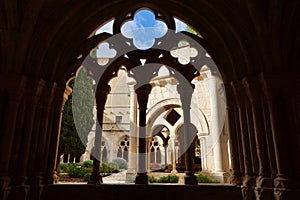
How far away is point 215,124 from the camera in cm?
850

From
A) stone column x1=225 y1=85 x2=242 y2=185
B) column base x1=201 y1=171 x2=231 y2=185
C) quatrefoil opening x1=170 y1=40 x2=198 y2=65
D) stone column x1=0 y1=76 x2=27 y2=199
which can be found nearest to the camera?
stone column x1=0 y1=76 x2=27 y2=199

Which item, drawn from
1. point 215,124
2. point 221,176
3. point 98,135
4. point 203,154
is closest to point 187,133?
point 98,135

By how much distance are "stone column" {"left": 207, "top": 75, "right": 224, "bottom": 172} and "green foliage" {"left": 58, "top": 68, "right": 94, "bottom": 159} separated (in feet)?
16.3

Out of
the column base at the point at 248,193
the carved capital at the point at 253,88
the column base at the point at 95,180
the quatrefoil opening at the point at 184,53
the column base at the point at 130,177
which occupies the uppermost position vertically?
the quatrefoil opening at the point at 184,53

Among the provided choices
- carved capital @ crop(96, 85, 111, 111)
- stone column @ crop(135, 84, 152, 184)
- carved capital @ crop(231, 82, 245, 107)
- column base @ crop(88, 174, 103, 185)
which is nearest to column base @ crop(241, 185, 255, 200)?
carved capital @ crop(231, 82, 245, 107)

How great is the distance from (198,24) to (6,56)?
3311mm

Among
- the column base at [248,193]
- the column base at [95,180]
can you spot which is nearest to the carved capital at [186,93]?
the column base at [248,193]

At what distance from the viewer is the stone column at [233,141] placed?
364 centimetres

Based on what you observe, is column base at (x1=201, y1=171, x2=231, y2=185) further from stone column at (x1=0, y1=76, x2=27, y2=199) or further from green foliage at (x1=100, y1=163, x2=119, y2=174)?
stone column at (x1=0, y1=76, x2=27, y2=199)

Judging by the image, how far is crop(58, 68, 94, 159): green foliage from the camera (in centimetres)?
809

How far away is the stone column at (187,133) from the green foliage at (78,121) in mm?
4711

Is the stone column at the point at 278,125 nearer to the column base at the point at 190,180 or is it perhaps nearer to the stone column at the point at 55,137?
the column base at the point at 190,180

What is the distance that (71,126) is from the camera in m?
8.40

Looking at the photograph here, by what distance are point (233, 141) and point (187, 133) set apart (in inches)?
30.6
